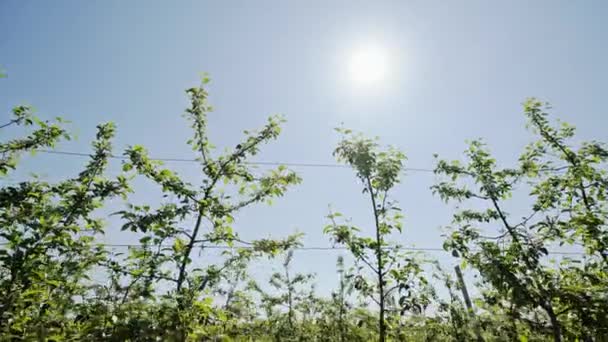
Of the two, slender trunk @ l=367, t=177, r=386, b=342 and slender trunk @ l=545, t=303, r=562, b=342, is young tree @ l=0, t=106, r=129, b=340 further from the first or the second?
slender trunk @ l=545, t=303, r=562, b=342

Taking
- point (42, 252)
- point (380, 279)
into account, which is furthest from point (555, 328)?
point (42, 252)

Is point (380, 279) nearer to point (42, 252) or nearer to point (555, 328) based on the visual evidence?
point (555, 328)

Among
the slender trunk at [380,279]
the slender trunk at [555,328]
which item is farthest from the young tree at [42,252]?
the slender trunk at [555,328]

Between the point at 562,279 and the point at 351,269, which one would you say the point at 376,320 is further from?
the point at 562,279

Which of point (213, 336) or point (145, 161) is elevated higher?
point (145, 161)

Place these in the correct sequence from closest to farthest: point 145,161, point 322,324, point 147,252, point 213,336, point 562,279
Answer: point 213,336 → point 147,252 → point 145,161 → point 562,279 → point 322,324

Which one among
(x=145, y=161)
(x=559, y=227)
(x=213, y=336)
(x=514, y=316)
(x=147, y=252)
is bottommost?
(x=213, y=336)

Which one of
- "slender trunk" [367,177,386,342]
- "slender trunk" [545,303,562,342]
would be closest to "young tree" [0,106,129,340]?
"slender trunk" [367,177,386,342]

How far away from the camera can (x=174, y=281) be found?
3.08 meters

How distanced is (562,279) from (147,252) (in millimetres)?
5043

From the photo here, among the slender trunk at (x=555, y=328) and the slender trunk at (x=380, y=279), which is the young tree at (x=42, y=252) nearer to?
the slender trunk at (x=380, y=279)

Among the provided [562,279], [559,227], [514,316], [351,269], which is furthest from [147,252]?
[559,227]

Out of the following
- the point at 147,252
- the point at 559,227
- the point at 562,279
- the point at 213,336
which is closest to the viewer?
the point at 213,336

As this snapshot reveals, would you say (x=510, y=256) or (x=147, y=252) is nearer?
(x=147, y=252)
